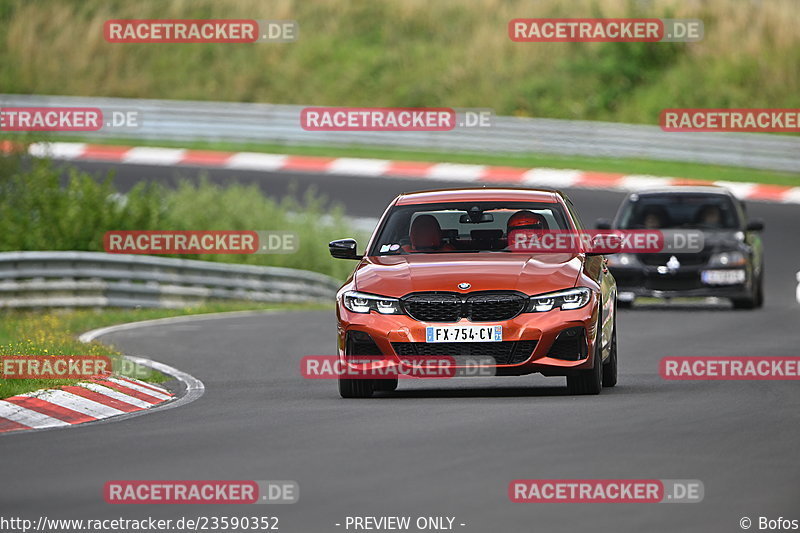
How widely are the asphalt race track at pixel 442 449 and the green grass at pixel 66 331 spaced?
892 mm

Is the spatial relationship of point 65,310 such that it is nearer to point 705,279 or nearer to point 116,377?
point 705,279

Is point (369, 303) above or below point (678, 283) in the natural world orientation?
below

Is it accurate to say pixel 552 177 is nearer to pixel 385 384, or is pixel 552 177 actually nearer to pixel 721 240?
pixel 721 240

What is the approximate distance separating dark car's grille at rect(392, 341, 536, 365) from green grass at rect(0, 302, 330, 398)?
2.71 metres

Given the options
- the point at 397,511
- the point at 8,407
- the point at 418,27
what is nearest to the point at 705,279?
the point at 8,407

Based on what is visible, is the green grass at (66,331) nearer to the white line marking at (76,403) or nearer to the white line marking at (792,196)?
the white line marking at (76,403)

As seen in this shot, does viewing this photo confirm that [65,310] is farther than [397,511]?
Yes

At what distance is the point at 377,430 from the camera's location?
10.5m

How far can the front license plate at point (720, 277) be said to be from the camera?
909 inches

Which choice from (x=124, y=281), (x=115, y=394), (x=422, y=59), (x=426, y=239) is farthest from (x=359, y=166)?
(x=115, y=394)

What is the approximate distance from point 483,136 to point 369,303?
28.8 m

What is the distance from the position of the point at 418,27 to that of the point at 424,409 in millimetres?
40241

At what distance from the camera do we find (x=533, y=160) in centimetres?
4038

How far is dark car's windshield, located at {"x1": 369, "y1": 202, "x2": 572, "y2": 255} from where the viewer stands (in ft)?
43.7
